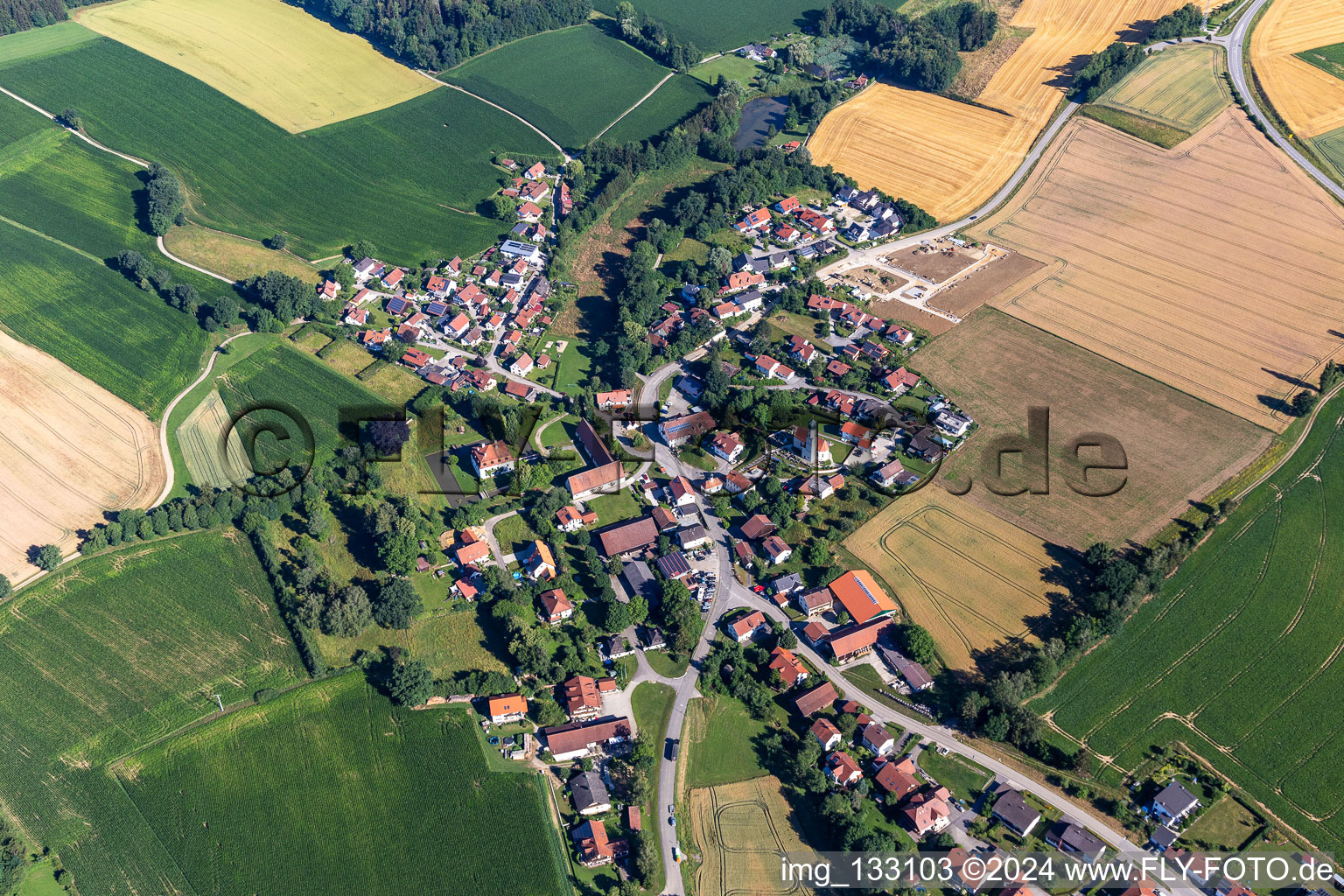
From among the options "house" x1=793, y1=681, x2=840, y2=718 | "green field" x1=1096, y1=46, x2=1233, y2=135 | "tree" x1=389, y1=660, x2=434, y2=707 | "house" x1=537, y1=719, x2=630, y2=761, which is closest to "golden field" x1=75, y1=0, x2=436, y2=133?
"tree" x1=389, y1=660, x2=434, y2=707

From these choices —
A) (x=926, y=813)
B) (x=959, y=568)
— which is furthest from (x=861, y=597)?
(x=926, y=813)

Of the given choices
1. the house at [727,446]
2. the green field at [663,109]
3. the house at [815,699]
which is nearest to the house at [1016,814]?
the house at [815,699]

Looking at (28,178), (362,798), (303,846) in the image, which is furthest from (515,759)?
(28,178)

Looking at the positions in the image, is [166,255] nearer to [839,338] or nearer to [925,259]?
[839,338]

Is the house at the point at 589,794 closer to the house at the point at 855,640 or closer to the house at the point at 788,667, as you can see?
the house at the point at 788,667

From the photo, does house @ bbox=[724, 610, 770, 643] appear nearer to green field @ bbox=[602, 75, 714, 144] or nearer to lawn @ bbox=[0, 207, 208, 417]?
lawn @ bbox=[0, 207, 208, 417]

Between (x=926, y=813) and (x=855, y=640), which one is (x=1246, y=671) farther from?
(x=855, y=640)

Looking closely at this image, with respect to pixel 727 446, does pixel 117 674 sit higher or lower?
lower
